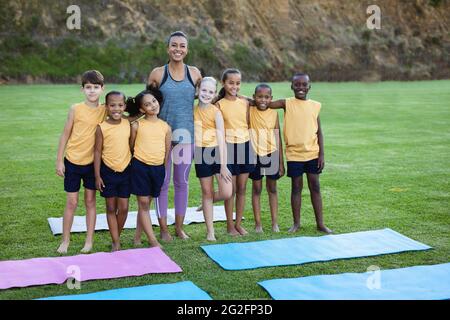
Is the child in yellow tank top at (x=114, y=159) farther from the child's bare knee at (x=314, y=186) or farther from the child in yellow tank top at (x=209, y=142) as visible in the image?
the child's bare knee at (x=314, y=186)

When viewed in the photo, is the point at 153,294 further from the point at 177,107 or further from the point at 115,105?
the point at 177,107

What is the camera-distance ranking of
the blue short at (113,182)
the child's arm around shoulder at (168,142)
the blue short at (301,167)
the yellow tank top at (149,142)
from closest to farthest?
1. the blue short at (113,182)
2. the yellow tank top at (149,142)
3. the child's arm around shoulder at (168,142)
4. the blue short at (301,167)

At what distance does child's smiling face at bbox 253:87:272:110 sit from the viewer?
611 cm

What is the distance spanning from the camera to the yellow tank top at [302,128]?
6180 millimetres

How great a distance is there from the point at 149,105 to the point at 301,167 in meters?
1.60

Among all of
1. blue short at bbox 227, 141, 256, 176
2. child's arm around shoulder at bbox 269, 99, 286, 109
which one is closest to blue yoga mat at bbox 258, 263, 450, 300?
blue short at bbox 227, 141, 256, 176

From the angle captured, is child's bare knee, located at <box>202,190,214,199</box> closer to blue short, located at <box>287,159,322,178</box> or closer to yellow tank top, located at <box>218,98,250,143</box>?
yellow tank top, located at <box>218,98,250,143</box>

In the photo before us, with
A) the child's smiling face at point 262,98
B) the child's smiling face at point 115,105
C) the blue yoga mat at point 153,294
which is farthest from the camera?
the child's smiling face at point 262,98

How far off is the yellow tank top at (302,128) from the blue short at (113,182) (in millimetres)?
1646

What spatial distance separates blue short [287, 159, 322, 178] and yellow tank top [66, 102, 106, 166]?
6.17 feet

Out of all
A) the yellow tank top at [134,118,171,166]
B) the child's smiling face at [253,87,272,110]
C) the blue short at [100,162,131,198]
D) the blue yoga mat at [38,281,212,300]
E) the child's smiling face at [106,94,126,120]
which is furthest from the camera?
the child's smiling face at [253,87,272,110]

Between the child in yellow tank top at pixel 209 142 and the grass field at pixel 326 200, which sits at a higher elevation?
the child in yellow tank top at pixel 209 142

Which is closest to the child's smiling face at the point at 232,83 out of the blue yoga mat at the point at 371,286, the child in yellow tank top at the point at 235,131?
the child in yellow tank top at the point at 235,131
